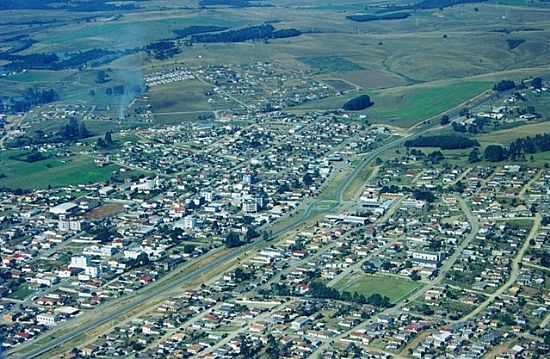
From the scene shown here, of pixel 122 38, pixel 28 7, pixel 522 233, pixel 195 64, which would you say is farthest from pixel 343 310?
pixel 28 7

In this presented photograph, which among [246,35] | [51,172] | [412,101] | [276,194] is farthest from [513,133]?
[246,35]

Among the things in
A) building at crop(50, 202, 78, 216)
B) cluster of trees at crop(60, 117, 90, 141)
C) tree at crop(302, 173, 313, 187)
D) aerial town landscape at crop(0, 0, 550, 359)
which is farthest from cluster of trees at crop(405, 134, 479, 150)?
building at crop(50, 202, 78, 216)

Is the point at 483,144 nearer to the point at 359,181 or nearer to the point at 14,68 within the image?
the point at 359,181

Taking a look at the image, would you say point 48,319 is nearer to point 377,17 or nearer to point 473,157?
point 473,157

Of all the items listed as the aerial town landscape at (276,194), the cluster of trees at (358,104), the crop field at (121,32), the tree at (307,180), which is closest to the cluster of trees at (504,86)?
the aerial town landscape at (276,194)

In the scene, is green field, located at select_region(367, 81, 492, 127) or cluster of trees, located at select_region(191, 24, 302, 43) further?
cluster of trees, located at select_region(191, 24, 302, 43)

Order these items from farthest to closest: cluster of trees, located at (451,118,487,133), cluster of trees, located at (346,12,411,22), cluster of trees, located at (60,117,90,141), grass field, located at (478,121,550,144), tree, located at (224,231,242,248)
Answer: cluster of trees, located at (346,12,411,22) < cluster of trees, located at (60,117,90,141) < cluster of trees, located at (451,118,487,133) < grass field, located at (478,121,550,144) < tree, located at (224,231,242,248)

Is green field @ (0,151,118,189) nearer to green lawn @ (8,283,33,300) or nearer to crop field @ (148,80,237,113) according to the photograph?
crop field @ (148,80,237,113)
